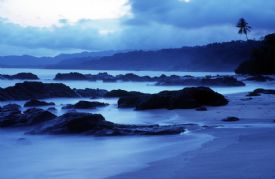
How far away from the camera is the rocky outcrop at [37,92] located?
69.9 ft

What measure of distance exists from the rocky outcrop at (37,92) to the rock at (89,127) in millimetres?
12346

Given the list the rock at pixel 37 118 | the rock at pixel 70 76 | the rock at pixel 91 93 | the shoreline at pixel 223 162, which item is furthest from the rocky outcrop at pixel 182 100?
the rock at pixel 70 76

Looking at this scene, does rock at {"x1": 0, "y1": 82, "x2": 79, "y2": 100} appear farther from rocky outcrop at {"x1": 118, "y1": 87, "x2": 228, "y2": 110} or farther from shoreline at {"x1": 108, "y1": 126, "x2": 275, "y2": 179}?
shoreline at {"x1": 108, "y1": 126, "x2": 275, "y2": 179}

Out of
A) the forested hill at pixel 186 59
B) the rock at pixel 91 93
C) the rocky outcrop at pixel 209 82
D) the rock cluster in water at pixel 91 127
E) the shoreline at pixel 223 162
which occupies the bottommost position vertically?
the shoreline at pixel 223 162

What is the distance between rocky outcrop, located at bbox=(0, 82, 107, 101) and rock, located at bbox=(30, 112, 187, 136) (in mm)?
12346

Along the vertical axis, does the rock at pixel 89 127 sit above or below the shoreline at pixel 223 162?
above

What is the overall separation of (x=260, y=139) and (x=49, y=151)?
3512 millimetres

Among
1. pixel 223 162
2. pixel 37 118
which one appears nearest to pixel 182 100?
pixel 37 118

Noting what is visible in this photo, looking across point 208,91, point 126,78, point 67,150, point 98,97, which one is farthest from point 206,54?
point 67,150

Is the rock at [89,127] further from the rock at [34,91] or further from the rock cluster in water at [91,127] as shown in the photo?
the rock at [34,91]

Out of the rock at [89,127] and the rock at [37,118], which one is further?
the rock at [37,118]

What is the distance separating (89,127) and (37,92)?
1428cm

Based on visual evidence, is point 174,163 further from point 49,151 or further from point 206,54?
point 206,54

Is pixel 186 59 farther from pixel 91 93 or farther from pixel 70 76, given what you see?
pixel 91 93
